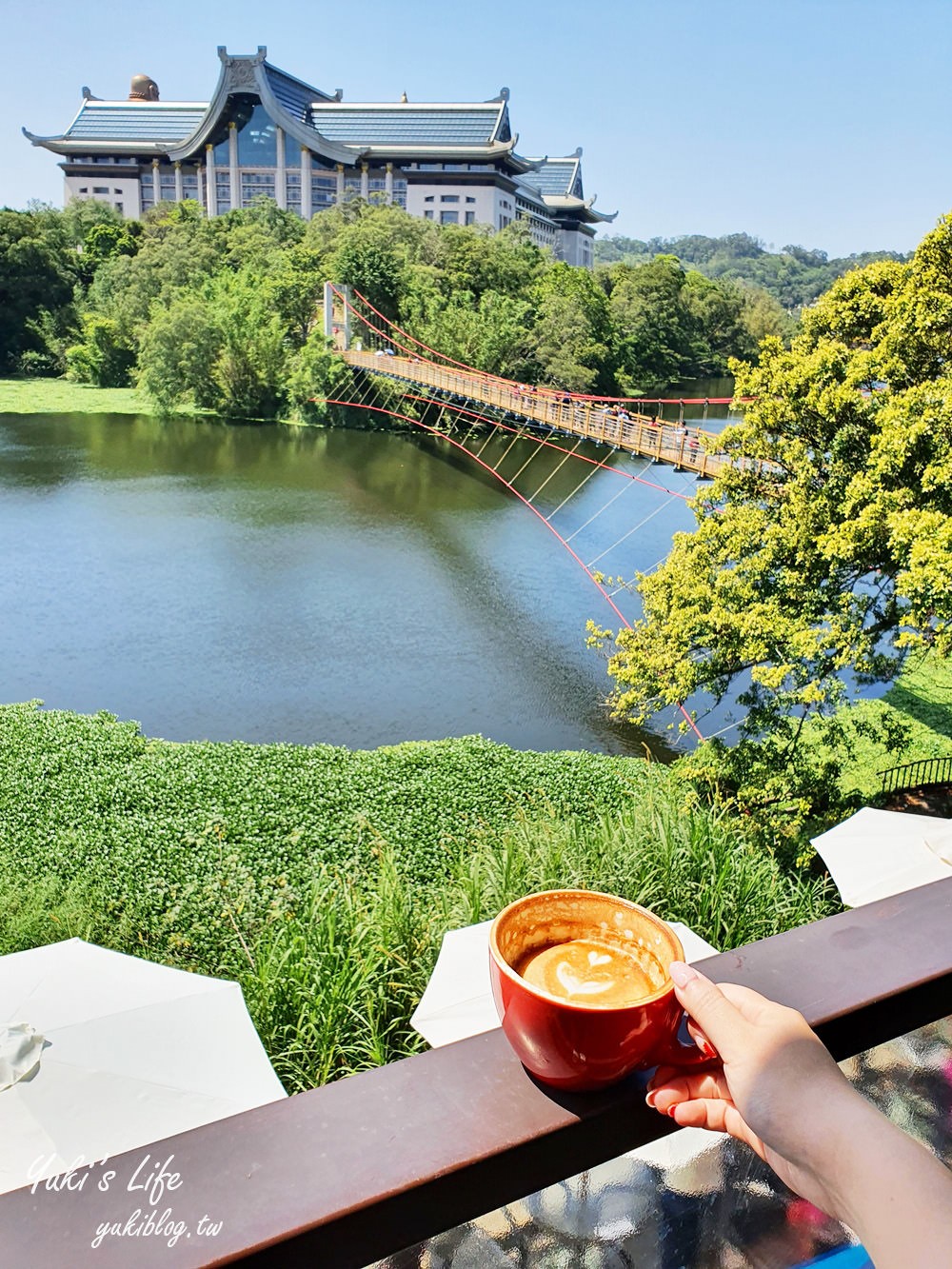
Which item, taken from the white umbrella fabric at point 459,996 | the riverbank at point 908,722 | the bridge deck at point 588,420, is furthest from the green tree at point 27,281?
the white umbrella fabric at point 459,996

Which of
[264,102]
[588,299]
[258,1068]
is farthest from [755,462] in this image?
[264,102]

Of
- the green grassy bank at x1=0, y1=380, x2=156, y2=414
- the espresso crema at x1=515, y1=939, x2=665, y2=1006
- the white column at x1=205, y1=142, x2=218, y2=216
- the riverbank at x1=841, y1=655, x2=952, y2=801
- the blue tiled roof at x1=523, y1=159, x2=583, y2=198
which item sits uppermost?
the blue tiled roof at x1=523, y1=159, x2=583, y2=198

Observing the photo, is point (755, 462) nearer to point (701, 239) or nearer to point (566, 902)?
point (566, 902)

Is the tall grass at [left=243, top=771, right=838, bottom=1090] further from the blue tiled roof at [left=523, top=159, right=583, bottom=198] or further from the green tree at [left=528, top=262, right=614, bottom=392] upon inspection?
the blue tiled roof at [left=523, top=159, right=583, bottom=198]

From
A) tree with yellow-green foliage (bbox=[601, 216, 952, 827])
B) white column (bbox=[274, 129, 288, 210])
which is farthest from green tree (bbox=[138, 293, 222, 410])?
white column (bbox=[274, 129, 288, 210])

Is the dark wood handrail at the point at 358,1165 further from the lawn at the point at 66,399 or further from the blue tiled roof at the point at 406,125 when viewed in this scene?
the blue tiled roof at the point at 406,125

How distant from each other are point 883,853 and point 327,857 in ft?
9.65

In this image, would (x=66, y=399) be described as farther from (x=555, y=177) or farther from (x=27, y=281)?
(x=555, y=177)

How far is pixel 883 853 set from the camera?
13.9ft

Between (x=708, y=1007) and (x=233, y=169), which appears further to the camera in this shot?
(x=233, y=169)

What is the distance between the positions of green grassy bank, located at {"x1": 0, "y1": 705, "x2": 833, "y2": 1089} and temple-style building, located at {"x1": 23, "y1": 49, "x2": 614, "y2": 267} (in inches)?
1453

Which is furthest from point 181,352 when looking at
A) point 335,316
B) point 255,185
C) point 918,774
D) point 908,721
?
point 255,185

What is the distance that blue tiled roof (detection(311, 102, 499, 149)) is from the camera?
1634 inches

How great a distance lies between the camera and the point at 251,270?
2478 centimetres
